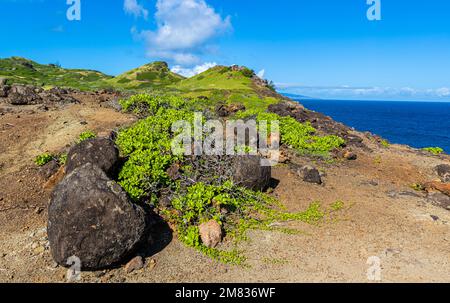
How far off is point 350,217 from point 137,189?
7077 millimetres

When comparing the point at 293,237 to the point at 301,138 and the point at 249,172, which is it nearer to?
the point at 249,172

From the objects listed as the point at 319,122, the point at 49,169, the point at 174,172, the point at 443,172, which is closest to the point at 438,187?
the point at 443,172

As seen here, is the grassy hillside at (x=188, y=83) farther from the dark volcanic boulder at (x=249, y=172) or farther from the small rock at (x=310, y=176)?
the dark volcanic boulder at (x=249, y=172)

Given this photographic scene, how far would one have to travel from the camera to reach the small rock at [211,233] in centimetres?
977

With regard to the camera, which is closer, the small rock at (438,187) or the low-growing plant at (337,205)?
the low-growing plant at (337,205)

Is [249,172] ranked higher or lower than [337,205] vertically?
higher

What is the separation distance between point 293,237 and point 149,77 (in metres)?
60.4

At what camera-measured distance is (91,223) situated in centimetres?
814

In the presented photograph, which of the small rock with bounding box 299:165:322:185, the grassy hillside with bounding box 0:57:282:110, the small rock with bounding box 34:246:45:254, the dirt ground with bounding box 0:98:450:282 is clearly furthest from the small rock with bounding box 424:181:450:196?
the grassy hillside with bounding box 0:57:282:110

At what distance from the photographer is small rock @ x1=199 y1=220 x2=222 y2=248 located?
32.1 ft

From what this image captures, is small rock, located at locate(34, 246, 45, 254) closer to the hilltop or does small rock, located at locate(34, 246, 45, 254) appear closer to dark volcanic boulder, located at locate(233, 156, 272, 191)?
the hilltop

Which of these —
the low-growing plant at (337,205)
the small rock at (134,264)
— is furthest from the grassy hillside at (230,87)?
the small rock at (134,264)

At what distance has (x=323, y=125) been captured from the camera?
2683 cm

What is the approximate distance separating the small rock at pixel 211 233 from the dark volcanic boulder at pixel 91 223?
6.77 ft
